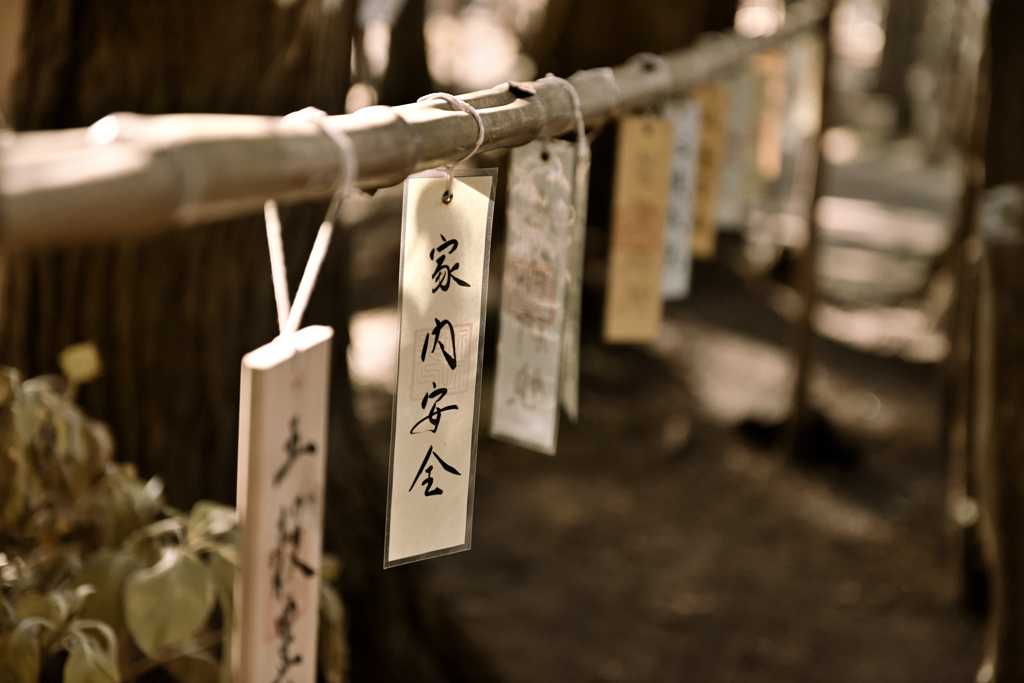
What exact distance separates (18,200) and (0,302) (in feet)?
5.11

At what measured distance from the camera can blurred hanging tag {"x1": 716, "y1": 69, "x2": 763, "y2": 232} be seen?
363cm

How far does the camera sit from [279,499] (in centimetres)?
91

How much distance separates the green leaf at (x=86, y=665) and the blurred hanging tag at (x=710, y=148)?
7.55ft

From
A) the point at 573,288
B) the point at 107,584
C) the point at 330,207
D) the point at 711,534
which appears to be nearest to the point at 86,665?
the point at 107,584

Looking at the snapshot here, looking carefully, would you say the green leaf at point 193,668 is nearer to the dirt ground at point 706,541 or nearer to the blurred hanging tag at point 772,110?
the dirt ground at point 706,541

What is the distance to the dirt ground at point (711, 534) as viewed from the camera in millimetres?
3223

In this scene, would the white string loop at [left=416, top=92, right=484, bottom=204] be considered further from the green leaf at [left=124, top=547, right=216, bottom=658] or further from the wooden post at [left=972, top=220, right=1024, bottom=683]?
the wooden post at [left=972, top=220, right=1024, bottom=683]

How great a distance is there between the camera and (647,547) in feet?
12.8

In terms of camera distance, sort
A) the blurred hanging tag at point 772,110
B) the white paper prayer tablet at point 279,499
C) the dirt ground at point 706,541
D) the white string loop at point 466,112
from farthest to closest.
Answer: the blurred hanging tag at point 772,110
the dirt ground at point 706,541
the white string loop at point 466,112
the white paper prayer tablet at point 279,499

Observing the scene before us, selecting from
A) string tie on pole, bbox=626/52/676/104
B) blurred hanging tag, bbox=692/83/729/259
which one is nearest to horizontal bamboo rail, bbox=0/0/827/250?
string tie on pole, bbox=626/52/676/104

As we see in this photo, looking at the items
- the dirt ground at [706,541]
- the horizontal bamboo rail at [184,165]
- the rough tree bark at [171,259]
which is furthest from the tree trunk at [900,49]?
the horizontal bamboo rail at [184,165]

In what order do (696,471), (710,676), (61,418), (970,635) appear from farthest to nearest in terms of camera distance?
1. (696,471)
2. (970,635)
3. (710,676)
4. (61,418)

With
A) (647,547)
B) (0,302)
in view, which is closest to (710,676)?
(647,547)

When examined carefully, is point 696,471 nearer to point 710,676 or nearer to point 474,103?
point 710,676
